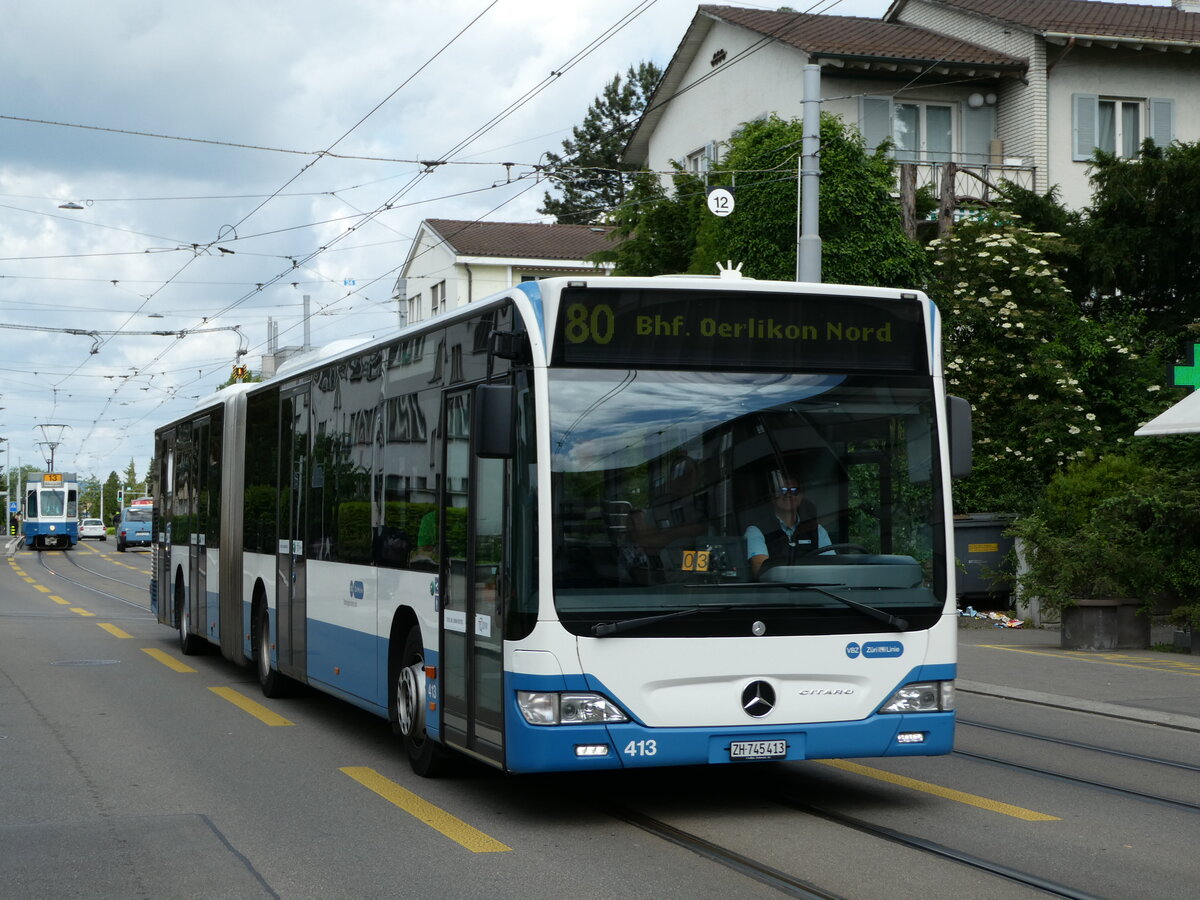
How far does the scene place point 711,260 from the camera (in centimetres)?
3108

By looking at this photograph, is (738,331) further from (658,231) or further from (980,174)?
(980,174)

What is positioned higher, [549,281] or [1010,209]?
[1010,209]

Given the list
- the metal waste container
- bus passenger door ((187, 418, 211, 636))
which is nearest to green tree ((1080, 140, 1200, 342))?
the metal waste container

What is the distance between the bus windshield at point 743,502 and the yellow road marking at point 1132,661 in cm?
881

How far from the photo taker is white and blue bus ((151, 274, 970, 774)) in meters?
7.75

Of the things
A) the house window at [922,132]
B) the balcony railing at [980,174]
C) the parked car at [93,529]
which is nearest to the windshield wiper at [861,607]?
the balcony railing at [980,174]

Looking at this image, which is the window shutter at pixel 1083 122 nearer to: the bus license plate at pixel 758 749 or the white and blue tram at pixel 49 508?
the bus license plate at pixel 758 749

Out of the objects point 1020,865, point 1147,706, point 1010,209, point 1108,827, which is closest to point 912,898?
point 1020,865

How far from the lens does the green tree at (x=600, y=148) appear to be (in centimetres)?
6988

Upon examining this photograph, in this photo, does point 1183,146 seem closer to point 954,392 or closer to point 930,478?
point 954,392

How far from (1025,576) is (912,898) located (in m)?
13.8

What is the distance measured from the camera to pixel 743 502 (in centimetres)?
798

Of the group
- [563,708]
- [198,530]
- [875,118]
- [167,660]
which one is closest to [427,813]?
[563,708]

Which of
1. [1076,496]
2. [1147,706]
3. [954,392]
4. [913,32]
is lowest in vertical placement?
[1147,706]
